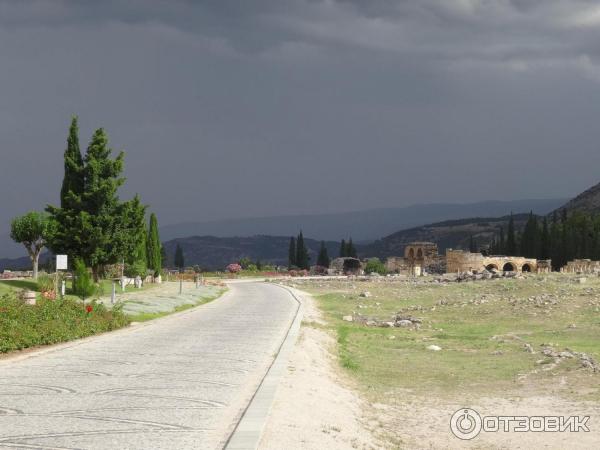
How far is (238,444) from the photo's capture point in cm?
762

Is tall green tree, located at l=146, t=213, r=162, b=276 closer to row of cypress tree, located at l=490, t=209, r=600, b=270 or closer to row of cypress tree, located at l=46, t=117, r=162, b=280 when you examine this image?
row of cypress tree, located at l=46, t=117, r=162, b=280

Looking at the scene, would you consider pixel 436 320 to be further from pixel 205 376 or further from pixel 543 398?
pixel 205 376

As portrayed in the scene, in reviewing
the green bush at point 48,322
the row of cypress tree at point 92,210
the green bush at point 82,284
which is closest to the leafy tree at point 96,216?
the row of cypress tree at point 92,210

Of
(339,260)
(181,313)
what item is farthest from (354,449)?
(339,260)

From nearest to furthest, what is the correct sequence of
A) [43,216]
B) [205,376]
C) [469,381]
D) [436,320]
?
[205,376] → [469,381] → [436,320] → [43,216]

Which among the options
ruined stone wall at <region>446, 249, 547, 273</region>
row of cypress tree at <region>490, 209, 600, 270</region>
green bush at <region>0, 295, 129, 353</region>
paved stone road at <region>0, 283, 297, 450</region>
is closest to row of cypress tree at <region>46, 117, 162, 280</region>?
green bush at <region>0, 295, 129, 353</region>

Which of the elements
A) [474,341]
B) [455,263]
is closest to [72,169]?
[474,341]

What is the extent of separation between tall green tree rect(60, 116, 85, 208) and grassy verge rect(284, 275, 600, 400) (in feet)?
61.0

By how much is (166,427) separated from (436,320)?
2714 cm

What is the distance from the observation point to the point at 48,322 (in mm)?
19797

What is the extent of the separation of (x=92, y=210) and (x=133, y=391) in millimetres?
36293

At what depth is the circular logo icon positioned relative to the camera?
11727 mm

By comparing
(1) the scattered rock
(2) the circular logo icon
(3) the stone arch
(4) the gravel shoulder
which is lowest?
(2) the circular logo icon

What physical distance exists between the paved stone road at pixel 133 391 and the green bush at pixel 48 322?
1.01m
